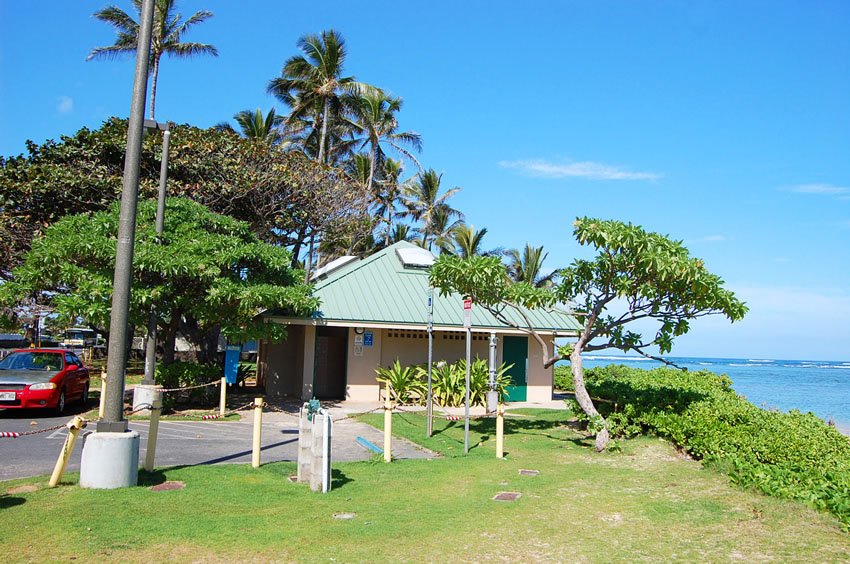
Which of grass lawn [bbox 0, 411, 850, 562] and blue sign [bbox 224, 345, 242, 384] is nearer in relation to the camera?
grass lawn [bbox 0, 411, 850, 562]

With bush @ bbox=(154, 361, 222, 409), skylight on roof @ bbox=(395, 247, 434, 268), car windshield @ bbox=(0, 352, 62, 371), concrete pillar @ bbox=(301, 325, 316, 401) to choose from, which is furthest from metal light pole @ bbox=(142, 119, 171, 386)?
skylight on roof @ bbox=(395, 247, 434, 268)

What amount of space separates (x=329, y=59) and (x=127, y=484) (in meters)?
29.9

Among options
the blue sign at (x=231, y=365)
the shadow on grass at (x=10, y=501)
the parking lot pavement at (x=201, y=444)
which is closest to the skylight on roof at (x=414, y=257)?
the blue sign at (x=231, y=365)

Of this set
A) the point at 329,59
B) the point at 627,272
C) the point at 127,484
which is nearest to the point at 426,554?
the point at 127,484

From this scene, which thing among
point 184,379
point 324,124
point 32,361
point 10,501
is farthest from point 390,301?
point 324,124

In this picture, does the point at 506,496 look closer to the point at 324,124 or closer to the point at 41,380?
the point at 41,380

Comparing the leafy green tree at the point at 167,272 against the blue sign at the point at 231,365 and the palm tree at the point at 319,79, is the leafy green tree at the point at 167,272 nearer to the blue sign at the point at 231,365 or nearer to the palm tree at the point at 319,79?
the blue sign at the point at 231,365

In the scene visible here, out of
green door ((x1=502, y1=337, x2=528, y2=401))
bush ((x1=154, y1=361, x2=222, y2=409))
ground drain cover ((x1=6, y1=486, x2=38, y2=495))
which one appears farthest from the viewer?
green door ((x1=502, y1=337, x2=528, y2=401))

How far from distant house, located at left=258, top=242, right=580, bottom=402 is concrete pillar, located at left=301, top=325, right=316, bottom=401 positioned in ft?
0.09

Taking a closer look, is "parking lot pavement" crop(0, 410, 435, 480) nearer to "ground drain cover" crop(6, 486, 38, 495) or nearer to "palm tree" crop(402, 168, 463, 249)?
"ground drain cover" crop(6, 486, 38, 495)

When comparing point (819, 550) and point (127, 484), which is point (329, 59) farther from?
point (819, 550)

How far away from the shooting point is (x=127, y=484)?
26.7ft

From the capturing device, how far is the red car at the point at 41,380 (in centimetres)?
1457

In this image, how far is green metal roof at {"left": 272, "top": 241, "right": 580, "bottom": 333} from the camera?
66.0 feet
